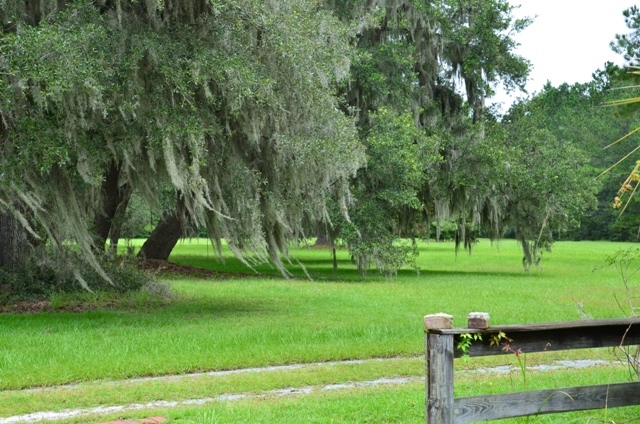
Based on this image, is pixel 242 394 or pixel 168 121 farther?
pixel 168 121

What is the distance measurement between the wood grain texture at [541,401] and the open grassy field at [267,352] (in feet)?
2.43

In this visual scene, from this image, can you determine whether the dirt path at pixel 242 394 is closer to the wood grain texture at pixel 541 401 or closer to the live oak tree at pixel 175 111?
the wood grain texture at pixel 541 401

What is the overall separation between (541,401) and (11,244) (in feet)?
40.2

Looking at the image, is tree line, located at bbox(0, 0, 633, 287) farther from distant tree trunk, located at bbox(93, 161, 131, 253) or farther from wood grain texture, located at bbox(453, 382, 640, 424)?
wood grain texture, located at bbox(453, 382, 640, 424)

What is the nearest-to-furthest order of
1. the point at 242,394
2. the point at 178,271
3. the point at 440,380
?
the point at 440,380 < the point at 242,394 < the point at 178,271

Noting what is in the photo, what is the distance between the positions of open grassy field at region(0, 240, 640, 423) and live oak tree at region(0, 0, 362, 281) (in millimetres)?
1453

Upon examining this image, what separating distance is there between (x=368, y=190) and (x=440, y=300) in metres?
5.39

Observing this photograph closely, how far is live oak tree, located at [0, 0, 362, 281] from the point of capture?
35.9 feet

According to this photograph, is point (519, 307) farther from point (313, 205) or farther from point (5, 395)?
point (5, 395)

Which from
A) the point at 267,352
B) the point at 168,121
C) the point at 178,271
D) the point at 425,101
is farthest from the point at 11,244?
the point at 425,101

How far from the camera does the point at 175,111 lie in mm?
11711

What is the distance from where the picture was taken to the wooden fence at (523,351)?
4.36 m

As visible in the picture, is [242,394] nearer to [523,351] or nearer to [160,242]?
[523,351]

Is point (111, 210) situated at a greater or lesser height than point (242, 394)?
greater
